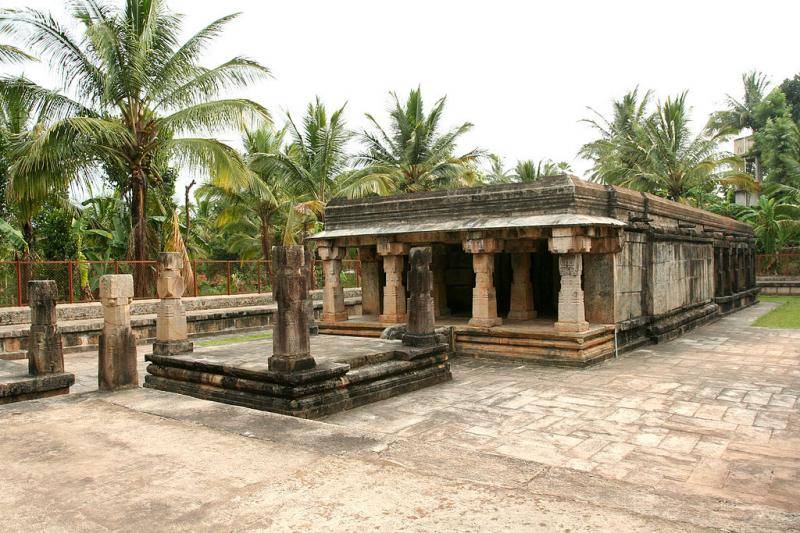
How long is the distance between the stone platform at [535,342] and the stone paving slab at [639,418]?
0.92ft

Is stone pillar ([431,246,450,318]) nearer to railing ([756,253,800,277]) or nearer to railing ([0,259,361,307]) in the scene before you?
railing ([0,259,361,307])

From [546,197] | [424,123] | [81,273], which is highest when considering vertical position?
[424,123]

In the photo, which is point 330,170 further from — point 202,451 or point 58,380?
point 202,451

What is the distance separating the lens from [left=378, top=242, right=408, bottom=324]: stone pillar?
11.9 metres

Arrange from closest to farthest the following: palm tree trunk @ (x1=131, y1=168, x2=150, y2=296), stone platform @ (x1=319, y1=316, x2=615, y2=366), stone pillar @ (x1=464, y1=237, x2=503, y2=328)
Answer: stone platform @ (x1=319, y1=316, x2=615, y2=366) → stone pillar @ (x1=464, y1=237, x2=503, y2=328) → palm tree trunk @ (x1=131, y1=168, x2=150, y2=296)

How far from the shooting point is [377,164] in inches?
878

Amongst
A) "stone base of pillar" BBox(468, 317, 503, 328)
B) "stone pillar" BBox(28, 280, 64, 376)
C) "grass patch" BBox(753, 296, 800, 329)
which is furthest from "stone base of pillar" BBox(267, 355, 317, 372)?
"grass patch" BBox(753, 296, 800, 329)

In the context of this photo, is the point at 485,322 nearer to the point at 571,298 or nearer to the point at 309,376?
the point at 571,298

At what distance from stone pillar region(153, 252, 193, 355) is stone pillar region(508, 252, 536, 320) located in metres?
6.25

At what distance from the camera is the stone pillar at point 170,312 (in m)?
8.29

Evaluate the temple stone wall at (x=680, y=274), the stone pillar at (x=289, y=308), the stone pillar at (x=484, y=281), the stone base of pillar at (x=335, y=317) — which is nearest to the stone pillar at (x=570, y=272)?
the stone pillar at (x=484, y=281)

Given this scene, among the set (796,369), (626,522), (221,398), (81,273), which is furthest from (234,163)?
(626,522)

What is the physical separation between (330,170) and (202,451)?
16302 mm

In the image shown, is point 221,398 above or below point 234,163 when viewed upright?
below
